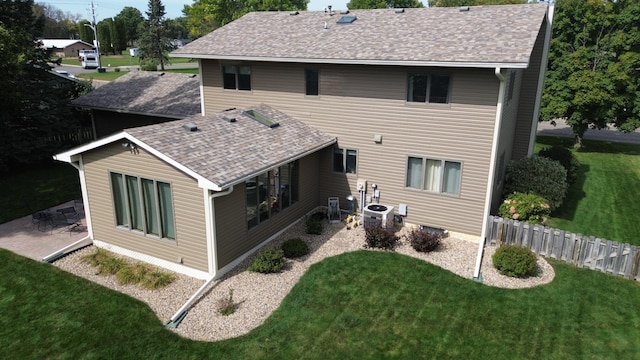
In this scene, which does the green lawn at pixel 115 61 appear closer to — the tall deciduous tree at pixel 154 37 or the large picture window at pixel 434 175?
the tall deciduous tree at pixel 154 37

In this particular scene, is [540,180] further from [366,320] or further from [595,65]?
[595,65]

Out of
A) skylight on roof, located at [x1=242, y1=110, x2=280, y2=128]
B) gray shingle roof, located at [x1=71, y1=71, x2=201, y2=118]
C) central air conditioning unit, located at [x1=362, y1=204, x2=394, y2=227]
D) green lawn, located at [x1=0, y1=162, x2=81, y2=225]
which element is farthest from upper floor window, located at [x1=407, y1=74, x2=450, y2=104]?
green lawn, located at [x1=0, y1=162, x2=81, y2=225]

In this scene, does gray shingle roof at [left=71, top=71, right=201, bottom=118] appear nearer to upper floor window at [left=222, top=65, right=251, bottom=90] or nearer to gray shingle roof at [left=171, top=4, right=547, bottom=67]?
upper floor window at [left=222, top=65, right=251, bottom=90]

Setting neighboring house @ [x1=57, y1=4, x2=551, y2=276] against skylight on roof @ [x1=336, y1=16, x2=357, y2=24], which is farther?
skylight on roof @ [x1=336, y1=16, x2=357, y2=24]

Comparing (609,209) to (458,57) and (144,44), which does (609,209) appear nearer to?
(458,57)


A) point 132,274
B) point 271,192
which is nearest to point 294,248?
point 271,192

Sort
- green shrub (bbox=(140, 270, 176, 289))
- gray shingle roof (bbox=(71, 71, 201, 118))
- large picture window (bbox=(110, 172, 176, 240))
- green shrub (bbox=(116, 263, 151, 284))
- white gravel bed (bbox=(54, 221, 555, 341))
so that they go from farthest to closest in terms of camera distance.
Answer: gray shingle roof (bbox=(71, 71, 201, 118))
large picture window (bbox=(110, 172, 176, 240))
green shrub (bbox=(116, 263, 151, 284))
green shrub (bbox=(140, 270, 176, 289))
white gravel bed (bbox=(54, 221, 555, 341))
